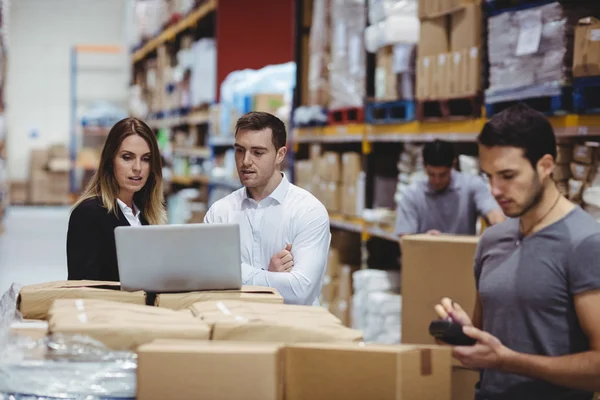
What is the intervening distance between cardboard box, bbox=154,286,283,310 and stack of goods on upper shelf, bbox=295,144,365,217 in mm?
4843

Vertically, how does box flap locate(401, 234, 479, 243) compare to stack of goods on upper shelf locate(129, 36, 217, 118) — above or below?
below

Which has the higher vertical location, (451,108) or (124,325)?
(451,108)

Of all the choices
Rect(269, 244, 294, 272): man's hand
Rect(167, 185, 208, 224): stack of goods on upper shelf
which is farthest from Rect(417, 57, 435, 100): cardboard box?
Rect(167, 185, 208, 224): stack of goods on upper shelf

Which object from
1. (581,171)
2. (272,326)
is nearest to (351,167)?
(581,171)

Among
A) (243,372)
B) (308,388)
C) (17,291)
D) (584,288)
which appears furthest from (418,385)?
(17,291)

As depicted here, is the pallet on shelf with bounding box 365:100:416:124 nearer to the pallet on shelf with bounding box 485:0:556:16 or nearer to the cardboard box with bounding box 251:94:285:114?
the pallet on shelf with bounding box 485:0:556:16

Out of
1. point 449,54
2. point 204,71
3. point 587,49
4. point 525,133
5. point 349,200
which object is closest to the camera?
point 525,133

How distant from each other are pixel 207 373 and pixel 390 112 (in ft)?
17.1

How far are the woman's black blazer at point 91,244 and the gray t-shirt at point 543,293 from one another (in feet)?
5.30

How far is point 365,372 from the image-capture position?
220 cm

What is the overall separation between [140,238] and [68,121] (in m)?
22.2

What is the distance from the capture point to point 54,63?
2422 cm

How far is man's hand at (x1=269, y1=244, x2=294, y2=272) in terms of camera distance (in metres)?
3.62

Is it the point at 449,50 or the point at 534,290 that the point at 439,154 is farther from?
the point at 534,290
